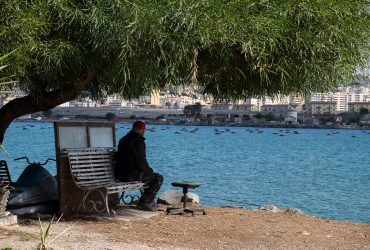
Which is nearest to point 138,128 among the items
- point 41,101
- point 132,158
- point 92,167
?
point 132,158

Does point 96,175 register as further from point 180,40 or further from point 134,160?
point 180,40

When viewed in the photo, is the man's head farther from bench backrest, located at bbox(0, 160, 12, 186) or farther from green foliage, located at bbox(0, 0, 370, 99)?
bench backrest, located at bbox(0, 160, 12, 186)

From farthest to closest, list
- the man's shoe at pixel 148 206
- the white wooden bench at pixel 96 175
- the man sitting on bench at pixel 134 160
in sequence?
the man's shoe at pixel 148 206 < the man sitting on bench at pixel 134 160 < the white wooden bench at pixel 96 175

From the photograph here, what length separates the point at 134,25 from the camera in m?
8.95

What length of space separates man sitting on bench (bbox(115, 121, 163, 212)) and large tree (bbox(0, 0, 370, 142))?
67 cm

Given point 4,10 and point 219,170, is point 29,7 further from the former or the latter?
point 219,170

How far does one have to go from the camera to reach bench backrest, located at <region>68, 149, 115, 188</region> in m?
10.1

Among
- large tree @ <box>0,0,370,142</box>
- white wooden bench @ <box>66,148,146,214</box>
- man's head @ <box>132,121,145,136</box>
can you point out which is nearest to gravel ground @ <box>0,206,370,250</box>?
white wooden bench @ <box>66,148,146,214</box>

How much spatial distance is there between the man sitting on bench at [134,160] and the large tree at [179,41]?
0.67 metres

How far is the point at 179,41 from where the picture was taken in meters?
9.14

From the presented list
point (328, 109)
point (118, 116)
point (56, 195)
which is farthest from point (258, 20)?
point (328, 109)

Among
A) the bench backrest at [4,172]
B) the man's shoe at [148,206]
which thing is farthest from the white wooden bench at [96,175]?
the bench backrest at [4,172]

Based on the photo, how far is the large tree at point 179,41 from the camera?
357 inches

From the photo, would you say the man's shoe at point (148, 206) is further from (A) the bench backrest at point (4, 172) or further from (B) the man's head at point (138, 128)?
(A) the bench backrest at point (4, 172)
